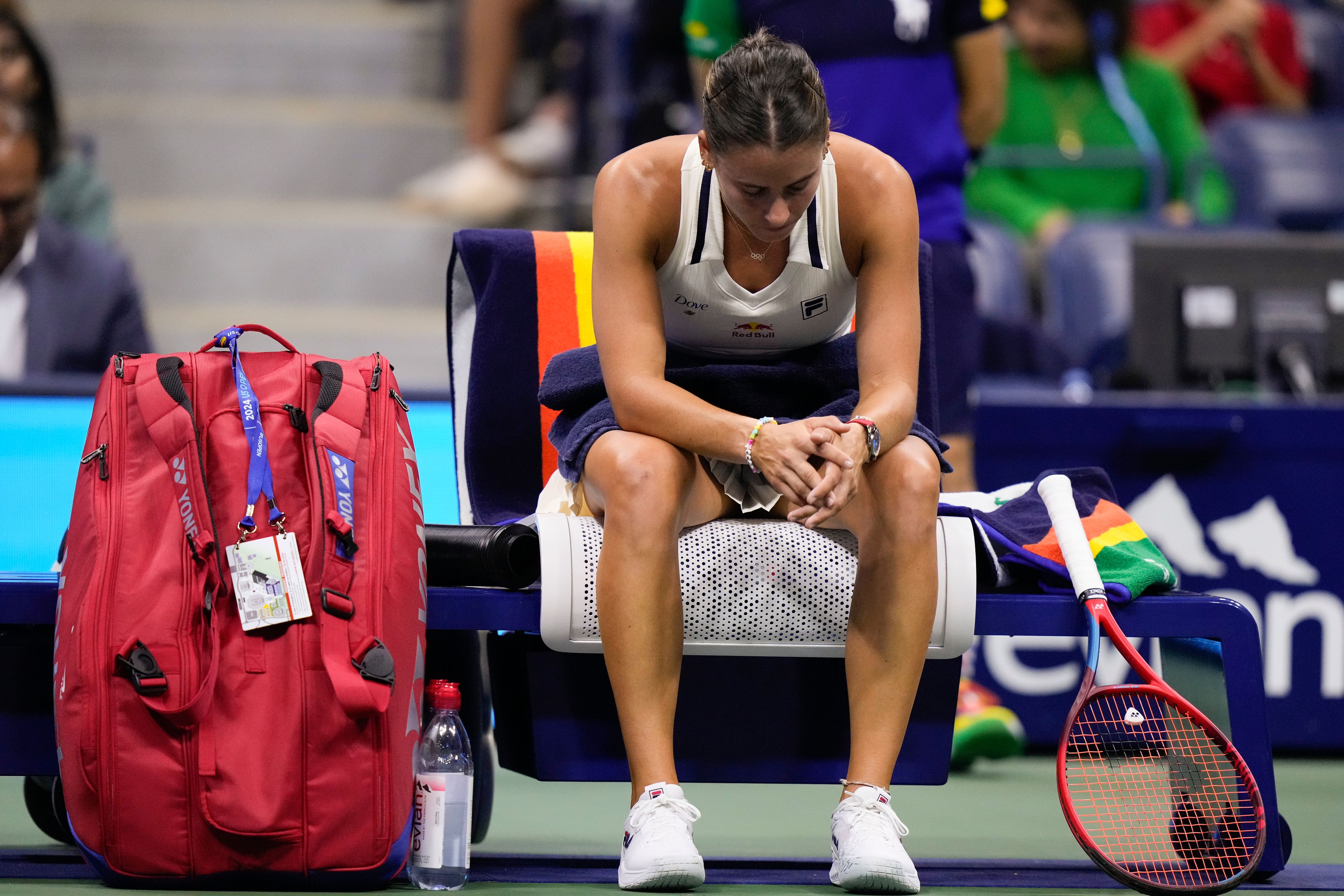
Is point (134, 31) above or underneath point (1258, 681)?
above

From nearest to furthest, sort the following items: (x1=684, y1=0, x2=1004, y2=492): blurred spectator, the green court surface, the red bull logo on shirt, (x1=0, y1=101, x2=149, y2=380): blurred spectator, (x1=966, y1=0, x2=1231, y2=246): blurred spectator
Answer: the red bull logo on shirt, the green court surface, (x1=684, y1=0, x2=1004, y2=492): blurred spectator, (x1=0, y1=101, x2=149, y2=380): blurred spectator, (x1=966, y1=0, x2=1231, y2=246): blurred spectator

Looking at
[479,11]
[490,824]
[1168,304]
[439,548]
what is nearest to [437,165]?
[479,11]

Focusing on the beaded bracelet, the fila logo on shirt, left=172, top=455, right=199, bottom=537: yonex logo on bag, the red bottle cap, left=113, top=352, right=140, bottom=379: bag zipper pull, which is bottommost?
the red bottle cap

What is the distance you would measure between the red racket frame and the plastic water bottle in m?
0.68

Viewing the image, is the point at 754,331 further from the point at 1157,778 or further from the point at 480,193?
the point at 480,193

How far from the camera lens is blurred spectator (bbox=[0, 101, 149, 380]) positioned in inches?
147

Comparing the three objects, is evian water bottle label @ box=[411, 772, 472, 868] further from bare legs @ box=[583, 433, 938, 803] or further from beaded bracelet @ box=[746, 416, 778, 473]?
beaded bracelet @ box=[746, 416, 778, 473]

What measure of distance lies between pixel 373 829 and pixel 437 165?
14.8ft

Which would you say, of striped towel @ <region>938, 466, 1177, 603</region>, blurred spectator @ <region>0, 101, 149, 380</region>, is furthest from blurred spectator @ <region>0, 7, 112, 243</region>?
striped towel @ <region>938, 466, 1177, 603</region>

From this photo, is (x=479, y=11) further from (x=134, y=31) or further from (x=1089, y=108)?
(x=1089, y=108)

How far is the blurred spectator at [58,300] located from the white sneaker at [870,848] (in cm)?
236

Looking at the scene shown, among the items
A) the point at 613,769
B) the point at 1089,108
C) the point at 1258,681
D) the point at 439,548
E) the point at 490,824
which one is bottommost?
the point at 490,824

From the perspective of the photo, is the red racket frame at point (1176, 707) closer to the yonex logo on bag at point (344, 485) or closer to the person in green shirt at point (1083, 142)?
the yonex logo on bag at point (344, 485)

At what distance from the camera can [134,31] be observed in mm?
6227
